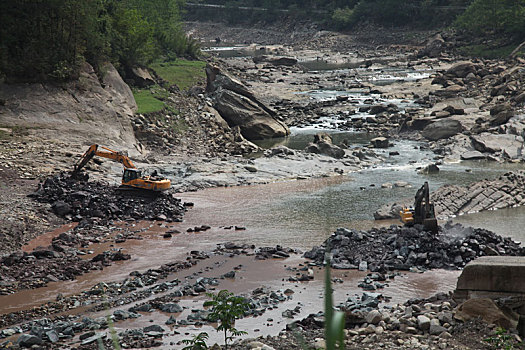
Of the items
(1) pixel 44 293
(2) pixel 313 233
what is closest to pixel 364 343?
(1) pixel 44 293

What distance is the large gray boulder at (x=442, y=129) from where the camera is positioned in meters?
40.8

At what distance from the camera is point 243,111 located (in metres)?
43.7

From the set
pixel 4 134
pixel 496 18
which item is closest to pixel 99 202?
pixel 4 134

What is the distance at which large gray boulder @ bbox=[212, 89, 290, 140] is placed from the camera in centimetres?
4331

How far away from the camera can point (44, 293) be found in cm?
1688

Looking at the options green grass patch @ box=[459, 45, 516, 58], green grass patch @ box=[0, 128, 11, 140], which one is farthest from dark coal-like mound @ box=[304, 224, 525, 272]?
green grass patch @ box=[459, 45, 516, 58]

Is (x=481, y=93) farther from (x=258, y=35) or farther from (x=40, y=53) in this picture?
(x=258, y=35)

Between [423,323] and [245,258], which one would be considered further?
[245,258]

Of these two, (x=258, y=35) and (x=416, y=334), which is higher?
(x=258, y=35)

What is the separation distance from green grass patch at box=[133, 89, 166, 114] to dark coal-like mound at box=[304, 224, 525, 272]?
69.7 ft

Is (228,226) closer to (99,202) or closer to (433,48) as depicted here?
(99,202)

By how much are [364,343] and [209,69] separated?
37.9 metres

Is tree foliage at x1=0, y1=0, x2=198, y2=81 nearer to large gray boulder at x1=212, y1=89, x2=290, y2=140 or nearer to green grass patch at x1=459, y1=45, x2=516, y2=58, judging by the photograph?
large gray boulder at x1=212, y1=89, x2=290, y2=140

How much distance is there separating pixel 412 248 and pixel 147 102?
25538 mm
